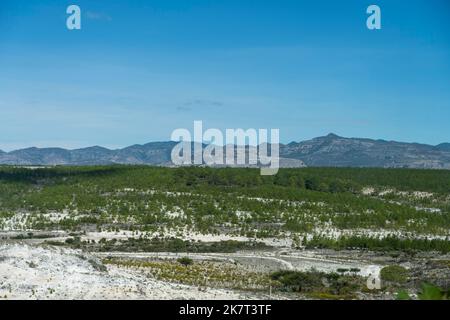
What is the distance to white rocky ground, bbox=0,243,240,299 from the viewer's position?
60.6 feet

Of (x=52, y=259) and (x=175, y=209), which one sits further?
(x=175, y=209)

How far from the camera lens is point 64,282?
19.5m

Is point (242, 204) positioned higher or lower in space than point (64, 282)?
lower

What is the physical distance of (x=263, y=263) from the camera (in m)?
36.1

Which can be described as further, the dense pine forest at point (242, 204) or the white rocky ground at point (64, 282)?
the dense pine forest at point (242, 204)

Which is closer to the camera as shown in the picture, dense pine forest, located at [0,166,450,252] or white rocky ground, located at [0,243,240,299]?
white rocky ground, located at [0,243,240,299]

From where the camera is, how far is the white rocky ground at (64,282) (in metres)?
18.5

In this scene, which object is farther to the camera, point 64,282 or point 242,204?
point 242,204
